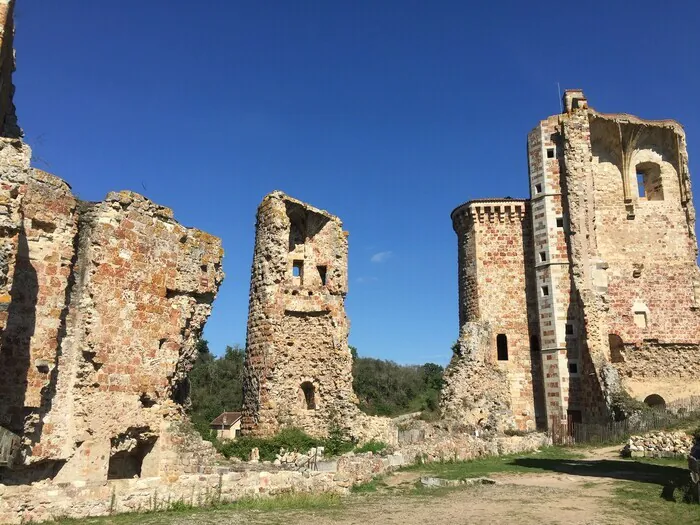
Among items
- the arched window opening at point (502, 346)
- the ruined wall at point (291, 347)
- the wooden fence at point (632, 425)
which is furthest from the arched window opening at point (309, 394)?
the arched window opening at point (502, 346)

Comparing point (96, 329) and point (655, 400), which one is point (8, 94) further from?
point (655, 400)

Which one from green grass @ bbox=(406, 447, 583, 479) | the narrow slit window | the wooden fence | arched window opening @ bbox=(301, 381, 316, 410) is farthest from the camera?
the narrow slit window

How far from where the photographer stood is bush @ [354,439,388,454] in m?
14.2

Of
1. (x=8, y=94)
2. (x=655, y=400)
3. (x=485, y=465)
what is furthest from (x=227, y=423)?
(x=8, y=94)

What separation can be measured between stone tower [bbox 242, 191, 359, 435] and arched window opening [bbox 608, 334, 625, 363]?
13.0 m

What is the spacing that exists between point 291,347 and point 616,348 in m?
14.8

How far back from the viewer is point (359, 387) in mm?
48781

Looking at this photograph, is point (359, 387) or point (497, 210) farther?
point (359, 387)

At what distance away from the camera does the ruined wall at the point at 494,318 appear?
22453mm

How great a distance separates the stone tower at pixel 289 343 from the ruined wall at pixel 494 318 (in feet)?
26.2

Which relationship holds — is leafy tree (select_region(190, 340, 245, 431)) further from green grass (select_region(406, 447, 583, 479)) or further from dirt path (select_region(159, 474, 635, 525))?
dirt path (select_region(159, 474, 635, 525))

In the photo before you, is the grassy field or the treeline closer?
the grassy field

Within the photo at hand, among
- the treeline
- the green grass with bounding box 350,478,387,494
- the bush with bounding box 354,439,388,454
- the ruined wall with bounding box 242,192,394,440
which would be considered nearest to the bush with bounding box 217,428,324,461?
the ruined wall with bounding box 242,192,394,440

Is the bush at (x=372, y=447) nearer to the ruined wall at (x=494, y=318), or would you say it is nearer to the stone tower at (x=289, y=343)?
the stone tower at (x=289, y=343)
